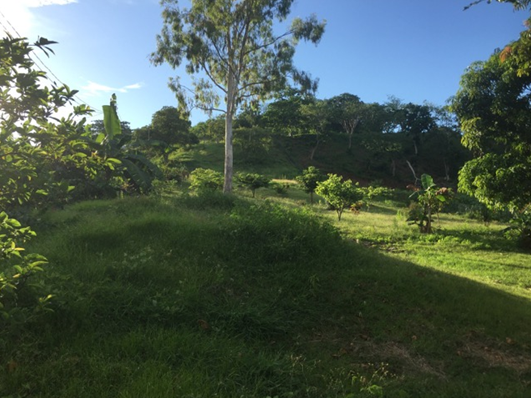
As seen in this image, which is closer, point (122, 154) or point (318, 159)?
point (122, 154)

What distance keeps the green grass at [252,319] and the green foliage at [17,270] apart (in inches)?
12.0

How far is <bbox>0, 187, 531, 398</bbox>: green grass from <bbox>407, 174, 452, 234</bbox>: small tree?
5672mm

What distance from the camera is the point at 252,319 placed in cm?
427

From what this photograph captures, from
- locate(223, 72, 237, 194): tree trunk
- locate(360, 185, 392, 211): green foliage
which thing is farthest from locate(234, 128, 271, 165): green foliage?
locate(223, 72, 237, 194): tree trunk

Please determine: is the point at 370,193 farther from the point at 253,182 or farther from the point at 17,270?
the point at 17,270

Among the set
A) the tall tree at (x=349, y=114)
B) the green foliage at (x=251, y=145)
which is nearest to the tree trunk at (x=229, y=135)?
the green foliage at (x=251, y=145)

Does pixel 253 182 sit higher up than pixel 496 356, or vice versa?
pixel 253 182

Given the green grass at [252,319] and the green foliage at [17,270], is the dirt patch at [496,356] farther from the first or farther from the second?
the green foliage at [17,270]

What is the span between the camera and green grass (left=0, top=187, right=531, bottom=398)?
10.2 feet

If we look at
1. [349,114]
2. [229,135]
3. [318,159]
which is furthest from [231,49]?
[349,114]

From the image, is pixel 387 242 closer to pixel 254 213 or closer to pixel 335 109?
pixel 254 213

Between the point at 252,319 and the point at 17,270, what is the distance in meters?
2.52

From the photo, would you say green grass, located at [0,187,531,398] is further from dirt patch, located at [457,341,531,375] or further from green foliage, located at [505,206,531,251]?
green foliage, located at [505,206,531,251]

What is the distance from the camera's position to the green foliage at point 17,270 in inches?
92.4
